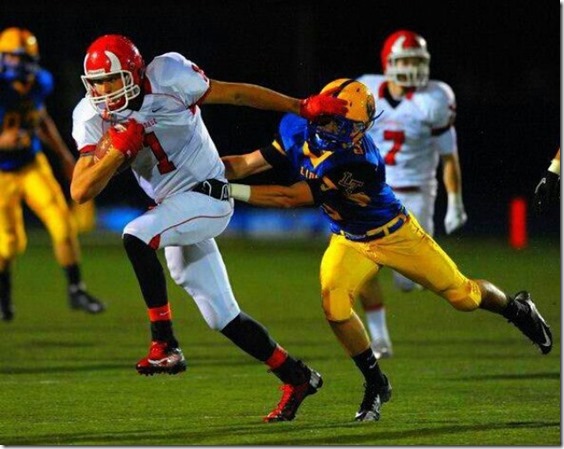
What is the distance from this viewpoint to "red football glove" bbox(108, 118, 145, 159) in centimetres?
548

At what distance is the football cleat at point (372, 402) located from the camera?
599 centimetres

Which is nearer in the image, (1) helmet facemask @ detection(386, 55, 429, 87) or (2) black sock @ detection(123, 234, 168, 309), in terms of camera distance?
(2) black sock @ detection(123, 234, 168, 309)

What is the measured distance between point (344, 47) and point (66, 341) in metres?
11.7

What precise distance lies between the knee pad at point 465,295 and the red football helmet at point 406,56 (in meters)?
2.50

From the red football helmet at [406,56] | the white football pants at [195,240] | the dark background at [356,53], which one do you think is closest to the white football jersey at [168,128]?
the white football pants at [195,240]

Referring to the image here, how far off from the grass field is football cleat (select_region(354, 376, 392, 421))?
0.17 ft

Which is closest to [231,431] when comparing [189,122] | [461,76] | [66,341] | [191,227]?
[191,227]

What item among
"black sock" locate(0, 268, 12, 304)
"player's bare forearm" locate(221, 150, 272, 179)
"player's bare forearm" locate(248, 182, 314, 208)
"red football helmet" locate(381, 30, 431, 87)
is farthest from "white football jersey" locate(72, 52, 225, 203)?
"black sock" locate(0, 268, 12, 304)

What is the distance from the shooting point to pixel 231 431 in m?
5.70

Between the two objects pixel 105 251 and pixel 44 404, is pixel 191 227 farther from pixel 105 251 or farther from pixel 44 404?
pixel 105 251

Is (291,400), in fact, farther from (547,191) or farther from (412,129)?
(412,129)

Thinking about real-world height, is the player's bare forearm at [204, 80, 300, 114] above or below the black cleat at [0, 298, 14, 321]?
above

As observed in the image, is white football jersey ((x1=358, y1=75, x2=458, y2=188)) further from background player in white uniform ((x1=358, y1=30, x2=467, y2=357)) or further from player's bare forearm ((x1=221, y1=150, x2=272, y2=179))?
player's bare forearm ((x1=221, y1=150, x2=272, y2=179))

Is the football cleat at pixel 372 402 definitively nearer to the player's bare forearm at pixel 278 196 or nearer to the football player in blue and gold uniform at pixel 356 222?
the football player in blue and gold uniform at pixel 356 222
